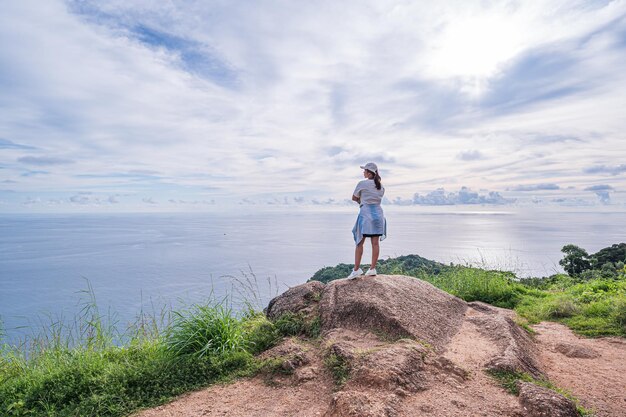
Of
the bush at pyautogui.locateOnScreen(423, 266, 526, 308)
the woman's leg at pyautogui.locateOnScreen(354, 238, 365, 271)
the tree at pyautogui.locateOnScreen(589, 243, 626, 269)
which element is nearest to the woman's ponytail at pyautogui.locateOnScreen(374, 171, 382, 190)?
the woman's leg at pyautogui.locateOnScreen(354, 238, 365, 271)

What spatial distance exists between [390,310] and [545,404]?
2.34 m

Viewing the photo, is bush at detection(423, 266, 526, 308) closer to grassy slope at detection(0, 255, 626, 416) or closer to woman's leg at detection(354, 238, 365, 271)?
grassy slope at detection(0, 255, 626, 416)

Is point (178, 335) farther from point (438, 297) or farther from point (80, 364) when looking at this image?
point (438, 297)

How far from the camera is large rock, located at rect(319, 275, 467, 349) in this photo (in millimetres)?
5438

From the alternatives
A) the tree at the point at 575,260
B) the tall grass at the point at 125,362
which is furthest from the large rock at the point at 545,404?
the tree at the point at 575,260

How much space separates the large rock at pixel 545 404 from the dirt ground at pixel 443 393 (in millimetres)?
105

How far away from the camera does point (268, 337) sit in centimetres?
552

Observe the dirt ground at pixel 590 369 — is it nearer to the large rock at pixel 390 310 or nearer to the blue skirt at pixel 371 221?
the large rock at pixel 390 310

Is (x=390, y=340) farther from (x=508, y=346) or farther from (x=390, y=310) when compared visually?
(x=508, y=346)

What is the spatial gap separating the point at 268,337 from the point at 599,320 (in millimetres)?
6475

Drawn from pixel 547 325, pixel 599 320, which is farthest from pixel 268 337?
pixel 599 320

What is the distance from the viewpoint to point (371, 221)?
6.82 meters

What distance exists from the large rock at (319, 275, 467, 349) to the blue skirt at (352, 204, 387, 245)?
0.82 meters

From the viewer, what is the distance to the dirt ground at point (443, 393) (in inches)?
148
